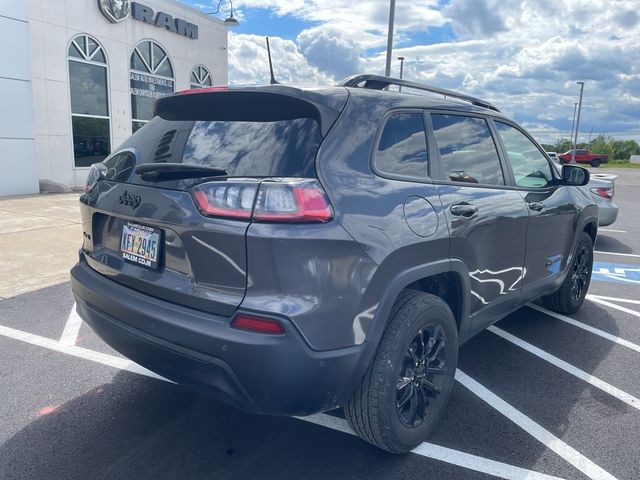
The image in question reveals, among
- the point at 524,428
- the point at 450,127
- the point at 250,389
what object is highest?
the point at 450,127

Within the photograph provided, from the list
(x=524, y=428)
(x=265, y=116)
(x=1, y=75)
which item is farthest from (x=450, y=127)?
(x=1, y=75)

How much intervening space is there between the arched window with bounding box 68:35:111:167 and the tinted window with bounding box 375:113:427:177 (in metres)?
13.9

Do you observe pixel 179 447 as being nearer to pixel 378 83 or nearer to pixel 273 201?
pixel 273 201

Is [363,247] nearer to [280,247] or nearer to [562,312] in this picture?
[280,247]

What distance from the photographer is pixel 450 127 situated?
314 centimetres

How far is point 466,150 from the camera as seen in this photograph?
3.21m

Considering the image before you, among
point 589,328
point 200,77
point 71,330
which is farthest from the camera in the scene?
point 200,77

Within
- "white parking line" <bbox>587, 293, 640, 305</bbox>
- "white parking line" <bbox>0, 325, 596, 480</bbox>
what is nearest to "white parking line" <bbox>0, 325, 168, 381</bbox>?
"white parking line" <bbox>0, 325, 596, 480</bbox>

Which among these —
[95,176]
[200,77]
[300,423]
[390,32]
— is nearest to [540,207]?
[300,423]

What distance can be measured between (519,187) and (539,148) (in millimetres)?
746

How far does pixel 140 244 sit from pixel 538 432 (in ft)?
7.94

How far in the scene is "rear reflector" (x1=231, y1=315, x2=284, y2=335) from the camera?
210 centimetres

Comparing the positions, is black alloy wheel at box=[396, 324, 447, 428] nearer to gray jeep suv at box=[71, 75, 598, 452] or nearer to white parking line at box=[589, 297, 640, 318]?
gray jeep suv at box=[71, 75, 598, 452]

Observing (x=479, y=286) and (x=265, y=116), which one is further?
(x=479, y=286)
